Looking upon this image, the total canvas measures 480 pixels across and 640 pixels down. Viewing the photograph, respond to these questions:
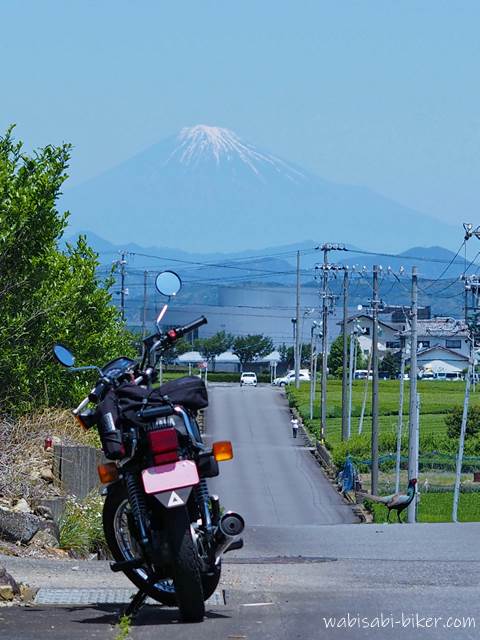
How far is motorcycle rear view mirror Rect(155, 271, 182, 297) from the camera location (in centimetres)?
959

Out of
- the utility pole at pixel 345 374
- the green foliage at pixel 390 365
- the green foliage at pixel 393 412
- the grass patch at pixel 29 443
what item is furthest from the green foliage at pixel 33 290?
the green foliage at pixel 390 365

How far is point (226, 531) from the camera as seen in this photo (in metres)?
8.34

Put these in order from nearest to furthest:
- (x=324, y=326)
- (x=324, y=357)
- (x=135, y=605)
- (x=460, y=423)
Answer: (x=135, y=605) → (x=460, y=423) → (x=324, y=326) → (x=324, y=357)

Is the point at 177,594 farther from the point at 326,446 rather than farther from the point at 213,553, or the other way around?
the point at 326,446

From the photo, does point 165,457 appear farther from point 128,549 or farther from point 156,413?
point 128,549

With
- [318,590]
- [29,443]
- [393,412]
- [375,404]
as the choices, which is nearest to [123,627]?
[318,590]

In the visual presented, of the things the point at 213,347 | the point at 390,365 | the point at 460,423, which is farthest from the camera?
the point at 213,347

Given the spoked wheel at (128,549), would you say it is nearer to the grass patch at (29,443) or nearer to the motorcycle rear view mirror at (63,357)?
the motorcycle rear view mirror at (63,357)

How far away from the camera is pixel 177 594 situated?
8.27 metres

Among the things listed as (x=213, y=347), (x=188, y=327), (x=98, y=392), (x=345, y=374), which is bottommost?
(x=345, y=374)

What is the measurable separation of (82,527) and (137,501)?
6.45 meters

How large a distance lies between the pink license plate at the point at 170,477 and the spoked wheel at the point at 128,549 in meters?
0.54

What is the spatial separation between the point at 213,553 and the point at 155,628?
2.02 feet

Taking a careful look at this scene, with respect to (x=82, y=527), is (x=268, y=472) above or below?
below
